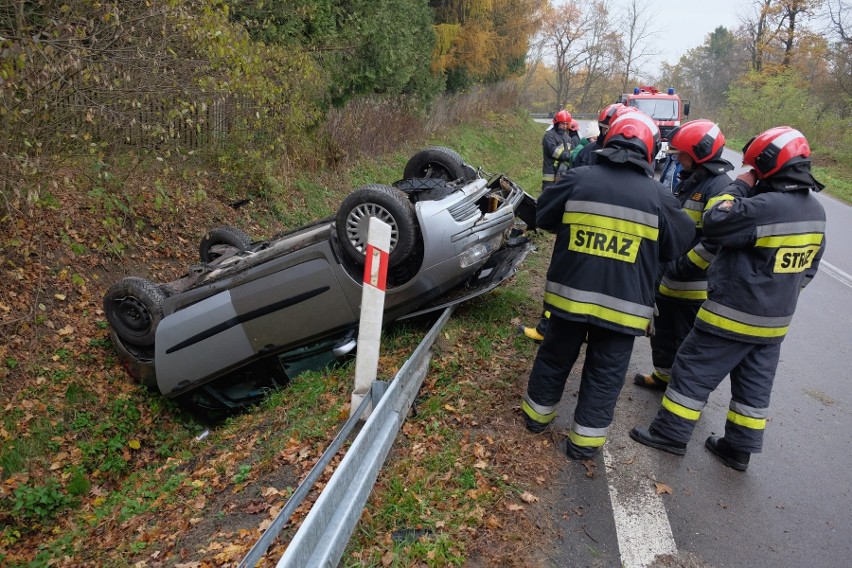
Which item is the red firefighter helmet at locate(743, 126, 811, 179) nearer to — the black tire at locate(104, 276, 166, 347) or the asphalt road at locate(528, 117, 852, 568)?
the asphalt road at locate(528, 117, 852, 568)

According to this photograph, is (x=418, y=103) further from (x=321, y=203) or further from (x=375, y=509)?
(x=375, y=509)

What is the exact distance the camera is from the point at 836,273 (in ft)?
27.7

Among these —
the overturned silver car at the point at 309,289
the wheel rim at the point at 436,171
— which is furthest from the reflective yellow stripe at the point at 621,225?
the wheel rim at the point at 436,171

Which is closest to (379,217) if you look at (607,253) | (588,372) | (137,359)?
(607,253)

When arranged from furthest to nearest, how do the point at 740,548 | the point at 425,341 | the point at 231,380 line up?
the point at 231,380 → the point at 425,341 → the point at 740,548

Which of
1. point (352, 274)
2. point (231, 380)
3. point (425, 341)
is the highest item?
point (352, 274)

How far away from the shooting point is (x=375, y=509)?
9.43 feet

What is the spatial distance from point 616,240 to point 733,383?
47.5 inches

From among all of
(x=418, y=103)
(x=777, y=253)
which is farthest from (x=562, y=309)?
(x=418, y=103)

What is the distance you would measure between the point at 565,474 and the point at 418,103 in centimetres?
1389

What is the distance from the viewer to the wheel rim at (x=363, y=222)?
167 inches

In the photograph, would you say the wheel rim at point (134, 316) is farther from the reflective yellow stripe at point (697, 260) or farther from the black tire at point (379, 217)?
the reflective yellow stripe at point (697, 260)

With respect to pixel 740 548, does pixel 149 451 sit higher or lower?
lower

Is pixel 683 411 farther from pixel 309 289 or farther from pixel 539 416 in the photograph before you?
pixel 309 289
